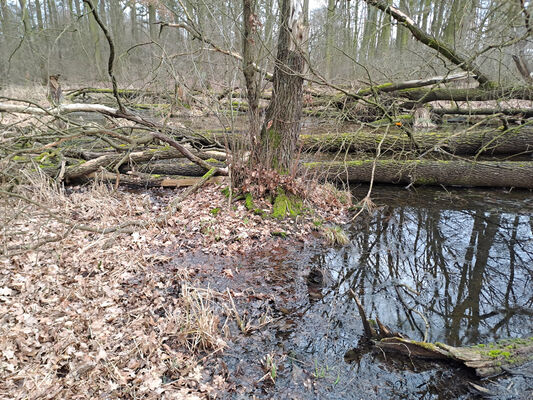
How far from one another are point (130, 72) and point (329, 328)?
40.6 feet

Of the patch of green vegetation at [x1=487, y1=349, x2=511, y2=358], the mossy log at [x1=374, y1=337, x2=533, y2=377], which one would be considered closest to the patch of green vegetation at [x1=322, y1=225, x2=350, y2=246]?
the mossy log at [x1=374, y1=337, x2=533, y2=377]

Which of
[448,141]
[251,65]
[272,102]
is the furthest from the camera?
[448,141]

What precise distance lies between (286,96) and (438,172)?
13.5ft

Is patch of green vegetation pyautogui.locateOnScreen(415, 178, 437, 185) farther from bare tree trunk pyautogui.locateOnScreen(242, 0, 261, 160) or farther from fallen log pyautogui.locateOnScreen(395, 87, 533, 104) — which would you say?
bare tree trunk pyautogui.locateOnScreen(242, 0, 261, 160)

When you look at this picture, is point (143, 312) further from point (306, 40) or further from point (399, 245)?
point (306, 40)

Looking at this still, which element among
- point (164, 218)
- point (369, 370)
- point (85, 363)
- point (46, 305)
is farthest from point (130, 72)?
point (369, 370)

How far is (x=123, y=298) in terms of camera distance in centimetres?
372

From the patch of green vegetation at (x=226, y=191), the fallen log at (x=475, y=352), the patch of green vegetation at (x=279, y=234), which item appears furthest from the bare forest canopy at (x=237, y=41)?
the fallen log at (x=475, y=352)

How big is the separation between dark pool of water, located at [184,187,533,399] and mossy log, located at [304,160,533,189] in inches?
42.3

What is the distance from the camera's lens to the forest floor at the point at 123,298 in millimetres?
2754

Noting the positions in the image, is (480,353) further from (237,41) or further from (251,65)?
(237,41)

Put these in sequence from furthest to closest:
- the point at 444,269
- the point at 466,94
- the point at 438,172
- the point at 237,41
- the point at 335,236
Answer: the point at 466,94 < the point at 438,172 < the point at 237,41 < the point at 335,236 < the point at 444,269

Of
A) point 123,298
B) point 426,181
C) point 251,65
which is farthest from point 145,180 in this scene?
point 426,181

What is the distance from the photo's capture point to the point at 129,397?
2.62 m
